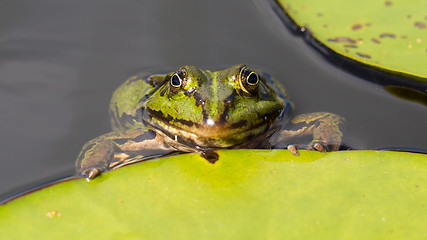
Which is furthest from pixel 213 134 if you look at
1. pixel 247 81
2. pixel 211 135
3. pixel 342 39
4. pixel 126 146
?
pixel 342 39

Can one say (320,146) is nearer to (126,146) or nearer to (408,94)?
(408,94)

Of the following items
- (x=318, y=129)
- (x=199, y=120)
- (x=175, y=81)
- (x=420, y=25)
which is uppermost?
(x=420, y=25)

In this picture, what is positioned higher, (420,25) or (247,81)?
(420,25)

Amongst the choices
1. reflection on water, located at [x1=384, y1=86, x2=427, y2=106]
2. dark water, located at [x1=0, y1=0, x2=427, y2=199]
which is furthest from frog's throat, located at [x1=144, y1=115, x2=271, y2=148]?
reflection on water, located at [x1=384, y1=86, x2=427, y2=106]

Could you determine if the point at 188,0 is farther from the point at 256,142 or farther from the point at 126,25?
the point at 256,142

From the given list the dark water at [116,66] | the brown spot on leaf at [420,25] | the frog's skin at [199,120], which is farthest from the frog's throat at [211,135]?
the brown spot on leaf at [420,25]

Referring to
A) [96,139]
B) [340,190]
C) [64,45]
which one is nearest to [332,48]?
[340,190]
